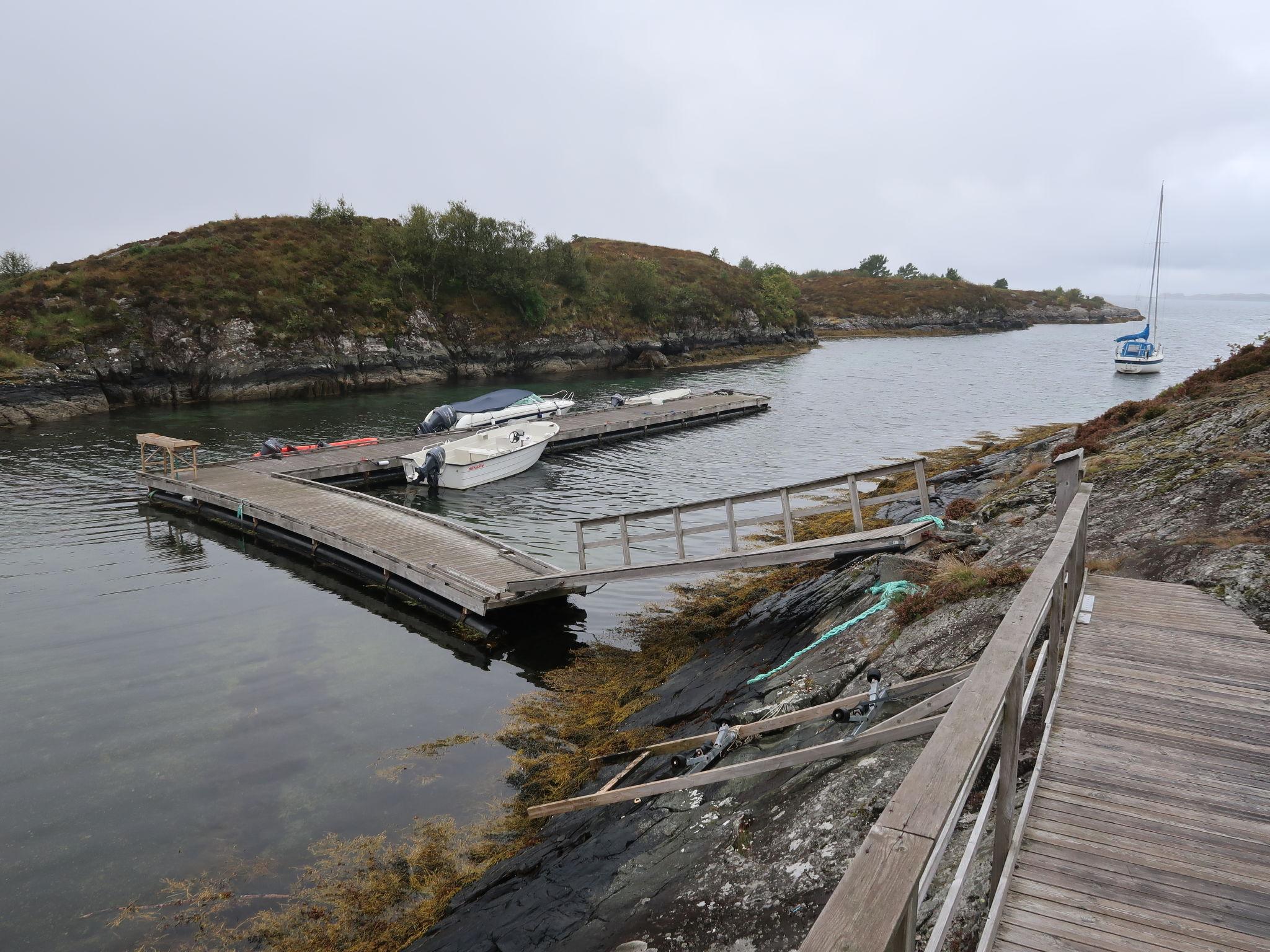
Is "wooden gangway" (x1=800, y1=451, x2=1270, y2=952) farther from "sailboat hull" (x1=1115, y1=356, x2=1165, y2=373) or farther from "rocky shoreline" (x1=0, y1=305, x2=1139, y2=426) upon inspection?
"sailboat hull" (x1=1115, y1=356, x2=1165, y2=373)

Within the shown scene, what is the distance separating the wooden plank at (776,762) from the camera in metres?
6.33

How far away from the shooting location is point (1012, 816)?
3.55 metres

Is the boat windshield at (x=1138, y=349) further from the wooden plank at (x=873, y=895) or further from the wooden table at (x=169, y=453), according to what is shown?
the wooden plank at (x=873, y=895)

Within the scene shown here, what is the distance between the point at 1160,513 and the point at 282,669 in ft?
50.8

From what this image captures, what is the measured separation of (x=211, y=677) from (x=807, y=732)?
11.6m

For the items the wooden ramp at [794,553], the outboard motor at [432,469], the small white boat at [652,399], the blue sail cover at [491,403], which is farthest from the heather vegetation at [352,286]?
the wooden ramp at [794,553]

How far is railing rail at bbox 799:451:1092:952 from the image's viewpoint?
1.88 meters

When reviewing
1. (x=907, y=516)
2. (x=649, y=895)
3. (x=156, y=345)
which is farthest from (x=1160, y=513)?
(x=156, y=345)

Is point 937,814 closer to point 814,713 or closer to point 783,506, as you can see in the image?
point 814,713

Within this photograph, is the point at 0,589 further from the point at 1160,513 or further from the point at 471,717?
the point at 1160,513

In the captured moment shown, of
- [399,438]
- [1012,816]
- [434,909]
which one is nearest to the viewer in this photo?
[1012,816]

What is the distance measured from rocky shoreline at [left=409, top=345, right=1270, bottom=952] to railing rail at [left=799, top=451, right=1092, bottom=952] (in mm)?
1576

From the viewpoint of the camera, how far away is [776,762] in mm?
7000

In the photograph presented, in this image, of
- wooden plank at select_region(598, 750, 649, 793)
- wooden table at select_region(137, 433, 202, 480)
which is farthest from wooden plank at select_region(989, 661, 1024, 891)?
wooden table at select_region(137, 433, 202, 480)
